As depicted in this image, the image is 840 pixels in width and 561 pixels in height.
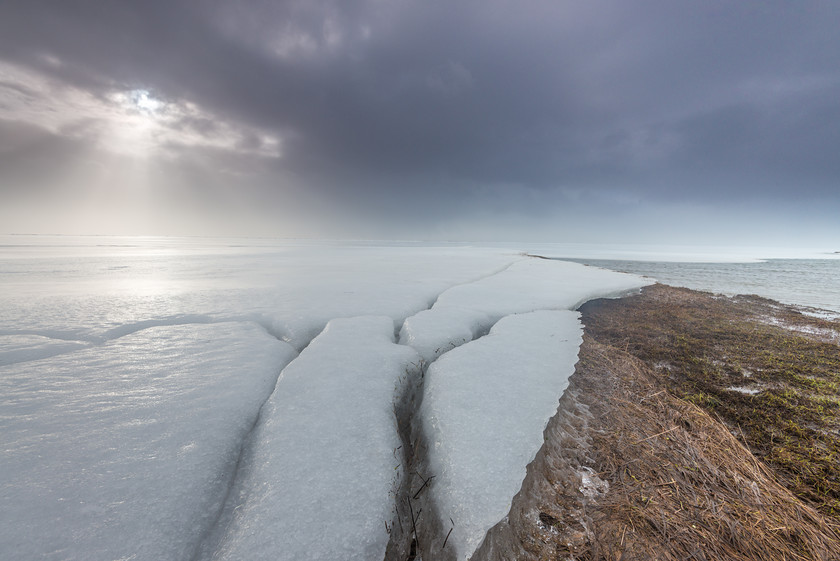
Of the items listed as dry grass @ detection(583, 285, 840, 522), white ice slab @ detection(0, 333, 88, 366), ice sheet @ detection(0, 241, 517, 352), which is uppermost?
ice sheet @ detection(0, 241, 517, 352)

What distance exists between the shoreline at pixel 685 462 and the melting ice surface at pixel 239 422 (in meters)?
0.41

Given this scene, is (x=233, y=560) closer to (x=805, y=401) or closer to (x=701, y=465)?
(x=701, y=465)

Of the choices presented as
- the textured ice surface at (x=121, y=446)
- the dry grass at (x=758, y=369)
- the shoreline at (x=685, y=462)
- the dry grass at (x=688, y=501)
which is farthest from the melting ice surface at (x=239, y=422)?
the dry grass at (x=758, y=369)

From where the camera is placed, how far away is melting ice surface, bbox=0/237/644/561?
8.64 feet

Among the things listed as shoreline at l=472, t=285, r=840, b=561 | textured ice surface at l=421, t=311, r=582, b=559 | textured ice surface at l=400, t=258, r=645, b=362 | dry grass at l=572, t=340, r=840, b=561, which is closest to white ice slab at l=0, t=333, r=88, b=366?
textured ice surface at l=400, t=258, r=645, b=362

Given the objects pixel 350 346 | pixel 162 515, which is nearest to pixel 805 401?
pixel 350 346

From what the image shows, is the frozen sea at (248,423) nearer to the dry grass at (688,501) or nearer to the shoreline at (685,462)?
the shoreline at (685,462)

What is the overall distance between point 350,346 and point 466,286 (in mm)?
7796

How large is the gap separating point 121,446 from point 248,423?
1191 millimetres

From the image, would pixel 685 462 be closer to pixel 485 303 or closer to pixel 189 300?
pixel 485 303

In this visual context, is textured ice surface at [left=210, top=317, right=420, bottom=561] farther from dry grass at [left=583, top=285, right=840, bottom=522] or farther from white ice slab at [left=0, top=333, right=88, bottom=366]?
dry grass at [left=583, top=285, right=840, bottom=522]

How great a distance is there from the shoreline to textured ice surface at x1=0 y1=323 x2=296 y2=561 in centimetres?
275

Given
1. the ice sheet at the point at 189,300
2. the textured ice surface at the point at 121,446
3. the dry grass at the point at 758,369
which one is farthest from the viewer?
the ice sheet at the point at 189,300

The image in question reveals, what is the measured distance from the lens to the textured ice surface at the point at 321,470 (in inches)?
103
